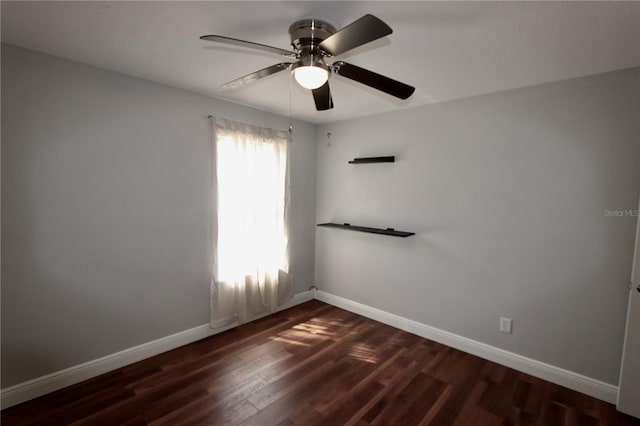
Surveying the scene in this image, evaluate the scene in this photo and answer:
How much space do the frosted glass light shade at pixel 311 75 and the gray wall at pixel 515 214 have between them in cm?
187

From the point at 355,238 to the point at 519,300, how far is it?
5.87ft

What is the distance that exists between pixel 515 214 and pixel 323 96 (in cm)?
195

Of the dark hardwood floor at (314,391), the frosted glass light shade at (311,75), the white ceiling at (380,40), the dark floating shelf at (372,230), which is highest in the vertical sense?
the white ceiling at (380,40)

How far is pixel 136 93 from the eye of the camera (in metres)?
2.50

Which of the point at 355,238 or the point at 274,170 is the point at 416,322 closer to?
the point at 355,238

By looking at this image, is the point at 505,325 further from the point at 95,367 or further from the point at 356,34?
the point at 95,367

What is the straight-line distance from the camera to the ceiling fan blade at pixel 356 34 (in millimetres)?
1168

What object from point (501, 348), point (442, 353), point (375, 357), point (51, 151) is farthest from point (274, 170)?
point (501, 348)

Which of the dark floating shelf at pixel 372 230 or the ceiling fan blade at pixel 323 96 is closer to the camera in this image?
the ceiling fan blade at pixel 323 96

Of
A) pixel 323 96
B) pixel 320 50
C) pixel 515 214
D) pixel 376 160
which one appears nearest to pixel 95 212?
pixel 323 96

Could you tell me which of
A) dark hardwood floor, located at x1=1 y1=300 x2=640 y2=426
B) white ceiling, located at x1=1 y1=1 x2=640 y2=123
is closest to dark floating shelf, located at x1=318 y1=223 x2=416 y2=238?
dark hardwood floor, located at x1=1 y1=300 x2=640 y2=426

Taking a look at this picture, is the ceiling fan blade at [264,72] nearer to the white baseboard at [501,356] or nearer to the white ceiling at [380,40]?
the white ceiling at [380,40]

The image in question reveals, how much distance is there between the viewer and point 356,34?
50.0 inches

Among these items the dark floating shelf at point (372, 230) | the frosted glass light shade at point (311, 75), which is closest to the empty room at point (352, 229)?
the frosted glass light shade at point (311, 75)
